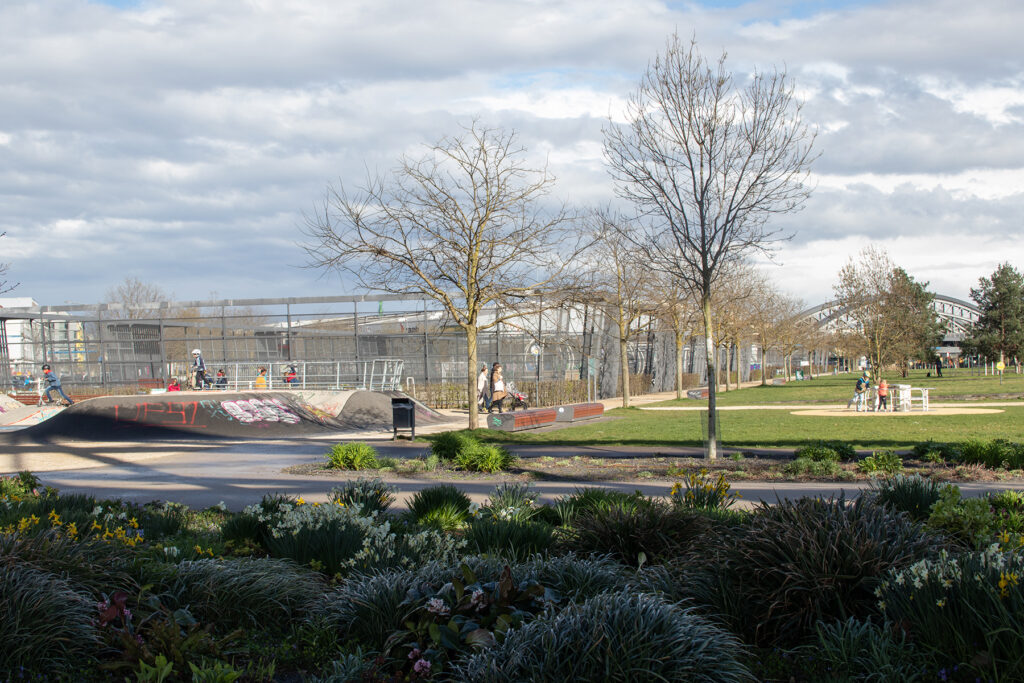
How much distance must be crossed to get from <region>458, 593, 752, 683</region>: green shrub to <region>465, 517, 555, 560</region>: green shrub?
1.92 m

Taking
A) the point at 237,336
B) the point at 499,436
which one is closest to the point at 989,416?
the point at 499,436

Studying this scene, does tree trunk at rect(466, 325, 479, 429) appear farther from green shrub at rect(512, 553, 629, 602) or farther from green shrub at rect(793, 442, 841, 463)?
green shrub at rect(512, 553, 629, 602)

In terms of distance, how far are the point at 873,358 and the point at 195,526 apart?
43016 mm

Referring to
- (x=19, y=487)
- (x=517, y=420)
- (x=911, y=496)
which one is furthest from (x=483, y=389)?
(x=911, y=496)

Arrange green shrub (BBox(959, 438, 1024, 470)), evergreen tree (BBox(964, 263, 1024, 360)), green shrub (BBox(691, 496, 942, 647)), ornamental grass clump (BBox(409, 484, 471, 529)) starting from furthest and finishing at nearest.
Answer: evergreen tree (BBox(964, 263, 1024, 360)), green shrub (BBox(959, 438, 1024, 470)), ornamental grass clump (BBox(409, 484, 471, 529)), green shrub (BBox(691, 496, 942, 647))

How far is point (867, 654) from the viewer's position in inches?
148

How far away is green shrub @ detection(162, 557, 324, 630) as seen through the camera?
4.77m

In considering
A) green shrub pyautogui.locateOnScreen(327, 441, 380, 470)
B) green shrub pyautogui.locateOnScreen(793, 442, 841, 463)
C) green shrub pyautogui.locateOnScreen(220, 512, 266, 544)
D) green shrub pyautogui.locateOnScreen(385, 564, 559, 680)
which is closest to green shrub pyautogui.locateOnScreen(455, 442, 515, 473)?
green shrub pyautogui.locateOnScreen(327, 441, 380, 470)

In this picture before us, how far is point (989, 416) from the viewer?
22594mm

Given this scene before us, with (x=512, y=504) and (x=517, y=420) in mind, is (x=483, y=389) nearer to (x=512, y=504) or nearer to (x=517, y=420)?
(x=517, y=420)


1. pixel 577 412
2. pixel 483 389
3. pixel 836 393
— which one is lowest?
pixel 836 393

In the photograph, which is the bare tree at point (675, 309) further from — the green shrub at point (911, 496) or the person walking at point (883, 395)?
the green shrub at point (911, 496)

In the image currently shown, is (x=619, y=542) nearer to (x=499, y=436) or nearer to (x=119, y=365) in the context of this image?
(x=499, y=436)

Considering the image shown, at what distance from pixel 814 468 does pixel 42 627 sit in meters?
9.90
